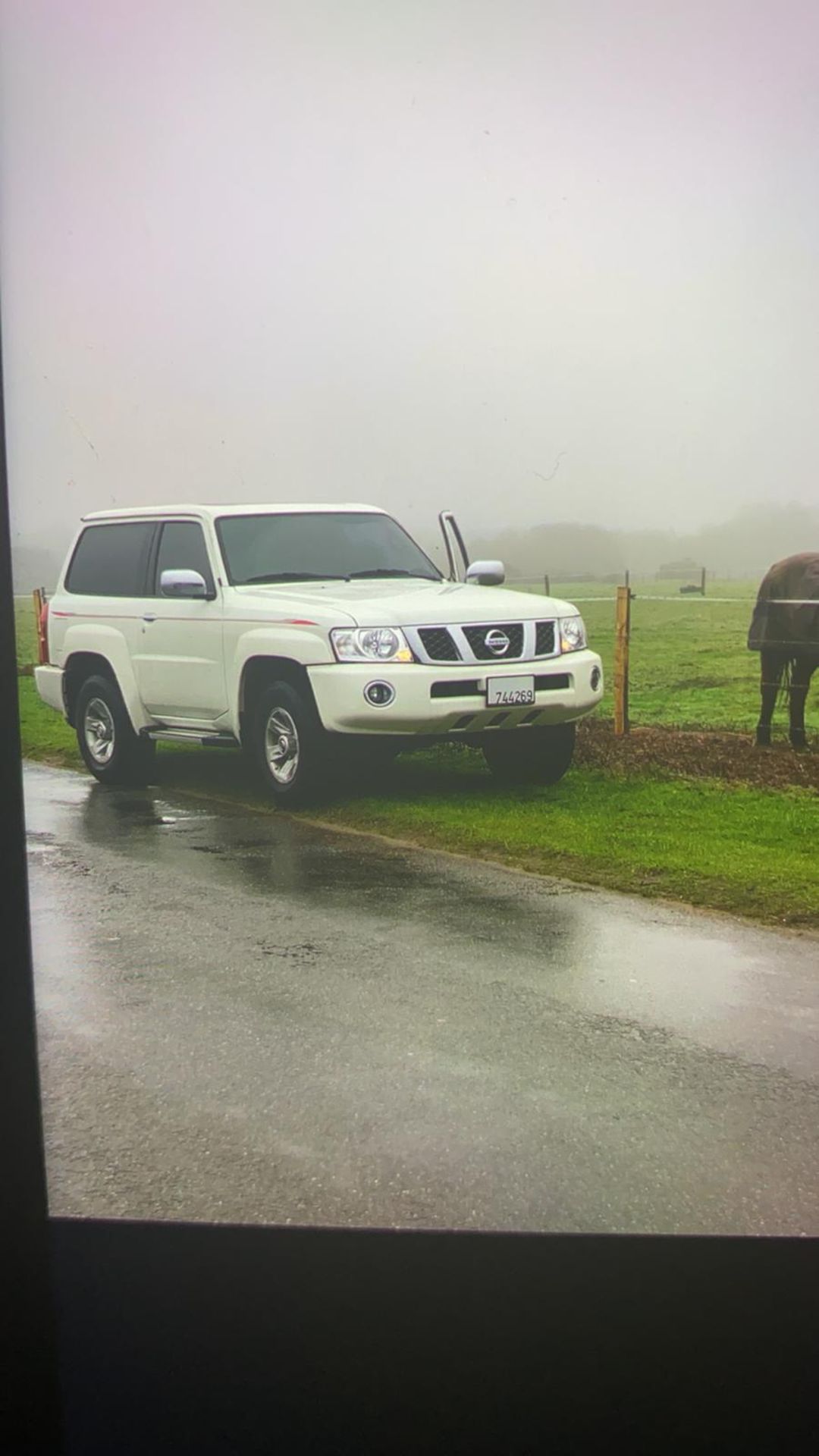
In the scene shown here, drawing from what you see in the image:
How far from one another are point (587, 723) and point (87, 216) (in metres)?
2.11

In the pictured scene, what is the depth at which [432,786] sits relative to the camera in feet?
15.5

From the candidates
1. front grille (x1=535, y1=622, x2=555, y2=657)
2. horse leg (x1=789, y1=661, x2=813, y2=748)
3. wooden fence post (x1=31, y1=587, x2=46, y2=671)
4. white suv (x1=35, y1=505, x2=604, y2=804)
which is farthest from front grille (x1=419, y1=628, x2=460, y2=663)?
wooden fence post (x1=31, y1=587, x2=46, y2=671)

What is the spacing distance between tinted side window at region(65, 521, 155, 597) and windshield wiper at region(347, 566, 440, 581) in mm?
634

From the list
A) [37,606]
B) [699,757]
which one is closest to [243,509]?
[37,606]

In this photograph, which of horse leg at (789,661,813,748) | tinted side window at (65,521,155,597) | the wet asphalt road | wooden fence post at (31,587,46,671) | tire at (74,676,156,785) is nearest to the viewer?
the wet asphalt road

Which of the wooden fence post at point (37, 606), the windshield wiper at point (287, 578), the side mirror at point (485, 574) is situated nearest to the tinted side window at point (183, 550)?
the windshield wiper at point (287, 578)

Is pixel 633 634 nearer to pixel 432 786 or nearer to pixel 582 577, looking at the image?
pixel 582 577

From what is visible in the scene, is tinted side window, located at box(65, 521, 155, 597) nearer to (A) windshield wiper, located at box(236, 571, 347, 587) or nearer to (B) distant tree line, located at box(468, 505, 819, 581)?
(A) windshield wiper, located at box(236, 571, 347, 587)

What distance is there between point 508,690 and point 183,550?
3.56ft

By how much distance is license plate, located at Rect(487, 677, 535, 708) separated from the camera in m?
4.56

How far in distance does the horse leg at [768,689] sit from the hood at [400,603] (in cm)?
63

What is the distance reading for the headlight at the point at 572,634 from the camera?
457 centimetres

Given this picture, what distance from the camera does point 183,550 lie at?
458 centimetres

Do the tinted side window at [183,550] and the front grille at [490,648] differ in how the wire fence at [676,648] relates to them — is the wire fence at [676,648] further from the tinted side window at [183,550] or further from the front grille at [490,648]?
the tinted side window at [183,550]
